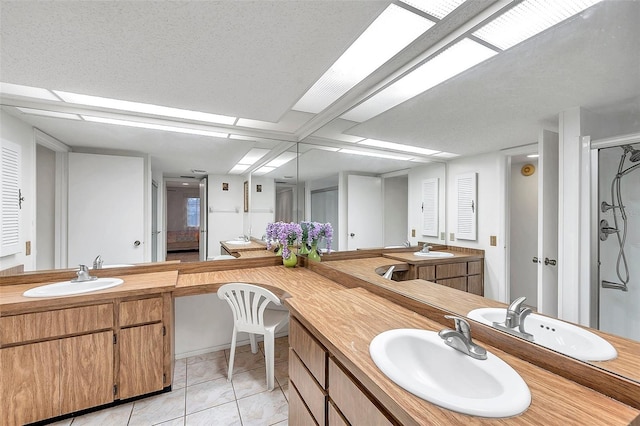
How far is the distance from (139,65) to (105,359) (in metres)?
1.90

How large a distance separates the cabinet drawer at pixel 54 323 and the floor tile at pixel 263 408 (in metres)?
1.09

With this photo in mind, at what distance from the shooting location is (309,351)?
1.25 metres

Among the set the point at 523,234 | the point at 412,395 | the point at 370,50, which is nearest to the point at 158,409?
the point at 412,395

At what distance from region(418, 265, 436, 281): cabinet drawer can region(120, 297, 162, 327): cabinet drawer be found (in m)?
1.81

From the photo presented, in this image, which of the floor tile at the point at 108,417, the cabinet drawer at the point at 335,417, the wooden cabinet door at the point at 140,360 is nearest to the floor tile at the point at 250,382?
the wooden cabinet door at the point at 140,360

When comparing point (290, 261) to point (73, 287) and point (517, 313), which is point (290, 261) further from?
point (517, 313)

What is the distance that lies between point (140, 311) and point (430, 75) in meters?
2.41

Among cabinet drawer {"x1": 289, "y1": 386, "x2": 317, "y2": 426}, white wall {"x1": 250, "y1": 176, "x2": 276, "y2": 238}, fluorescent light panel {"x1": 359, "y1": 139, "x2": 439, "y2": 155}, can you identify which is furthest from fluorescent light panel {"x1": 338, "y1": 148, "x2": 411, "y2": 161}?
cabinet drawer {"x1": 289, "y1": 386, "x2": 317, "y2": 426}

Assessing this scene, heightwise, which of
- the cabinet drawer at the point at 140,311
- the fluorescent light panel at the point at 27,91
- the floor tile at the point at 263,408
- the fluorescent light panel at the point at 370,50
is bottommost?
the floor tile at the point at 263,408

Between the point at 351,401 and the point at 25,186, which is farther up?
the point at 25,186

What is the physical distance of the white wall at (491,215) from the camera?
1.04m

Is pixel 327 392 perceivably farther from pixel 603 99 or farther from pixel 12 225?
pixel 12 225

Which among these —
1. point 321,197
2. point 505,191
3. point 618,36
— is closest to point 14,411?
point 321,197

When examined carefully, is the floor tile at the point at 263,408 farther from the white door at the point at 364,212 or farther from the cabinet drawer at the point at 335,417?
the white door at the point at 364,212
